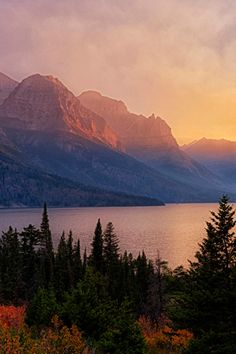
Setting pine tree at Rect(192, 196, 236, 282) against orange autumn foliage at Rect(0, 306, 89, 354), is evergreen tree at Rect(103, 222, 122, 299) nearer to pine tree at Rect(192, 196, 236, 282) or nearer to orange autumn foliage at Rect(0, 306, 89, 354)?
orange autumn foliage at Rect(0, 306, 89, 354)

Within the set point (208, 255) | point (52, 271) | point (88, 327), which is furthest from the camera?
point (52, 271)

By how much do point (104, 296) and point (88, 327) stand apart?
1049 cm

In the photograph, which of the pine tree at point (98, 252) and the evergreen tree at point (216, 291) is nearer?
the evergreen tree at point (216, 291)

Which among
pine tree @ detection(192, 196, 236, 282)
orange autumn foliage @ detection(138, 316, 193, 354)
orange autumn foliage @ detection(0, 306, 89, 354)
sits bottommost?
orange autumn foliage @ detection(138, 316, 193, 354)

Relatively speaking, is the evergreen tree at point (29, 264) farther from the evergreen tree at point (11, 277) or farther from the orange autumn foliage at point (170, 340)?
the orange autumn foliage at point (170, 340)

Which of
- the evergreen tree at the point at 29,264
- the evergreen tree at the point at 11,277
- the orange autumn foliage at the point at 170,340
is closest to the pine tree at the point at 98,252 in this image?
the evergreen tree at the point at 29,264

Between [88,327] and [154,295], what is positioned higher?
[88,327]

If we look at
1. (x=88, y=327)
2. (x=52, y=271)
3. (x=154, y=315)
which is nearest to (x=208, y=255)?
(x=88, y=327)

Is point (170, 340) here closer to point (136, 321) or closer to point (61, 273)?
point (136, 321)

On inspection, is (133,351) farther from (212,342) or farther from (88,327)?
(88,327)

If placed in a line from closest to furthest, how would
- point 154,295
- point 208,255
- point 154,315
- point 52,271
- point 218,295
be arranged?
point 218,295
point 208,255
point 52,271
point 154,315
point 154,295

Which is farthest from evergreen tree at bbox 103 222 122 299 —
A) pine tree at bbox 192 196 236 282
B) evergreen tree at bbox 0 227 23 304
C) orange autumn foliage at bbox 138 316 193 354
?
pine tree at bbox 192 196 236 282

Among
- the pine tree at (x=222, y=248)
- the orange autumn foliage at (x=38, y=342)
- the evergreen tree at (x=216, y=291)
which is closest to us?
the orange autumn foliage at (x=38, y=342)

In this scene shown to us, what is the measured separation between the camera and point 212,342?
30.4 metres
